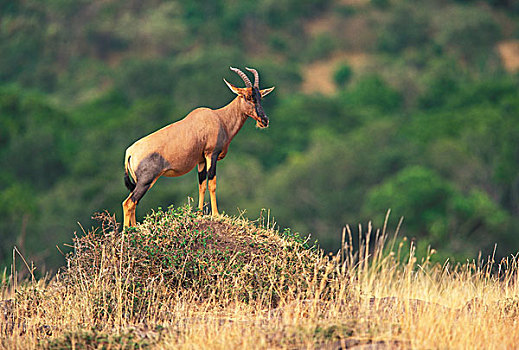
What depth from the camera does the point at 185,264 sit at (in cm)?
934

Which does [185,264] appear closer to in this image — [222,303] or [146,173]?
[222,303]

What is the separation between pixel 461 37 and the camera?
9312cm

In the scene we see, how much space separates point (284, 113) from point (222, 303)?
57340mm

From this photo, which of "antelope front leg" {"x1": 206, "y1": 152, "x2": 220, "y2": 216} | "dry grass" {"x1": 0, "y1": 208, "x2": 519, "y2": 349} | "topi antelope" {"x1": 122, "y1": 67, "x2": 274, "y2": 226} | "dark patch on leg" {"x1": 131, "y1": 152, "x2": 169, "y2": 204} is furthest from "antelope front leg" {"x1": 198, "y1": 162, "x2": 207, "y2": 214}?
"dark patch on leg" {"x1": 131, "y1": 152, "x2": 169, "y2": 204}

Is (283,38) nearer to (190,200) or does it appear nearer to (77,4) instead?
(77,4)

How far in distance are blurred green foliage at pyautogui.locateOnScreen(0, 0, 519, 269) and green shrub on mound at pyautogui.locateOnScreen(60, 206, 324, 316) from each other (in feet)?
21.7

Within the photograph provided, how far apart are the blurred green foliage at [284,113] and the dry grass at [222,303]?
669 cm

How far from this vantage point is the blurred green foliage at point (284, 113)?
43312 mm

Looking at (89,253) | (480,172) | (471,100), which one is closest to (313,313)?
(89,253)

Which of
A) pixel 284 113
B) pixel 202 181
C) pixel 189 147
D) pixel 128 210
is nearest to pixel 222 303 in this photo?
pixel 128 210

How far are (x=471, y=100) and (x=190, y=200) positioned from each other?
2489 inches

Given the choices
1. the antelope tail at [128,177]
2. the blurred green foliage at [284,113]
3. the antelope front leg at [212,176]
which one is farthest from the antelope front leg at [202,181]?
the blurred green foliage at [284,113]

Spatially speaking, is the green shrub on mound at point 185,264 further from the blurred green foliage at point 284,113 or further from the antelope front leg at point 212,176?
the blurred green foliage at point 284,113

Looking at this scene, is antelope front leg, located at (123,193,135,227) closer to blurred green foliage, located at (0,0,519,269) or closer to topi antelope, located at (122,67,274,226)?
topi antelope, located at (122,67,274,226)
